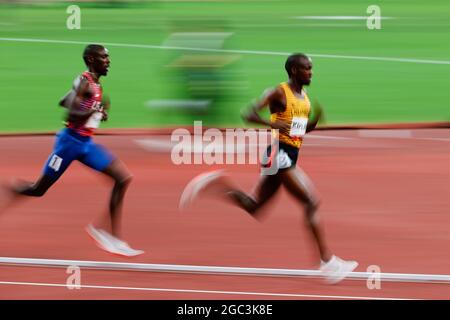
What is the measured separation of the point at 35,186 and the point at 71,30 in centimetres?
2456

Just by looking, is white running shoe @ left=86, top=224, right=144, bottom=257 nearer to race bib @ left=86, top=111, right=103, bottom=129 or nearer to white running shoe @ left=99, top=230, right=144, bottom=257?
white running shoe @ left=99, top=230, right=144, bottom=257

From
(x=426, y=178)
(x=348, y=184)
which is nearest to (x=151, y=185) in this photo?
(x=348, y=184)

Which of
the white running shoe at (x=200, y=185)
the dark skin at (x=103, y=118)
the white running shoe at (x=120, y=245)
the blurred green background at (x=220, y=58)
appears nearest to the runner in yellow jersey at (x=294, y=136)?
the white running shoe at (x=200, y=185)

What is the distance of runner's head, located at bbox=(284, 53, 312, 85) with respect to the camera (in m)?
9.91

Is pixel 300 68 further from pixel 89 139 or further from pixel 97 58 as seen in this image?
pixel 89 139

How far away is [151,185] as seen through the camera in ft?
49.0

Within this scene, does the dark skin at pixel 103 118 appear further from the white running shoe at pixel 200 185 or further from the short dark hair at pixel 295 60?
the short dark hair at pixel 295 60

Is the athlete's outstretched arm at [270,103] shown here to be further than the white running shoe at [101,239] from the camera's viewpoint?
No

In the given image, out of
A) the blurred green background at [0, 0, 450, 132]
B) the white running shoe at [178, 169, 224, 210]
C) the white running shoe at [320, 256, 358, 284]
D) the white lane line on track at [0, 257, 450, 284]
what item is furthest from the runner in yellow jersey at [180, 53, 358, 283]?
the blurred green background at [0, 0, 450, 132]

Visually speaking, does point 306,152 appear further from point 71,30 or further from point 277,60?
point 71,30

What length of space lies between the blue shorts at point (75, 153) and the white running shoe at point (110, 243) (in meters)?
0.67

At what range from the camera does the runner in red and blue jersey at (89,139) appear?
10.6 metres

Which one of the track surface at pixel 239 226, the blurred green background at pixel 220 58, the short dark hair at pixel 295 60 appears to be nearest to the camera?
the track surface at pixel 239 226

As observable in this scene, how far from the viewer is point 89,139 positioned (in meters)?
10.8
